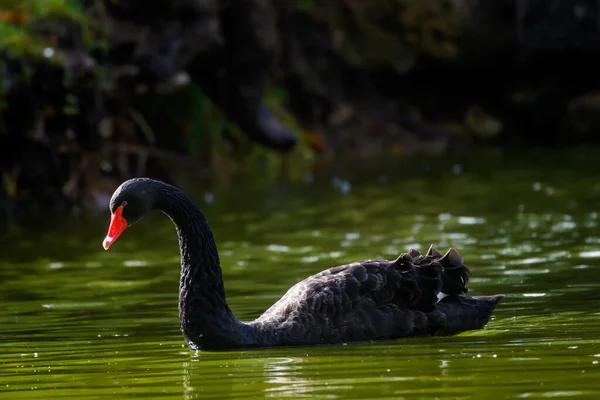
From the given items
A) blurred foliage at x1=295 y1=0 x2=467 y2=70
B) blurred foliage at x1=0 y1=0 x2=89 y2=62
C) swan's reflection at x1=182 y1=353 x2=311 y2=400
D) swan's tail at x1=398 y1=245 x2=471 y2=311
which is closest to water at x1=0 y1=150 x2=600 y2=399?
swan's reflection at x1=182 y1=353 x2=311 y2=400

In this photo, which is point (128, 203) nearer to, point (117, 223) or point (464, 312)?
point (117, 223)

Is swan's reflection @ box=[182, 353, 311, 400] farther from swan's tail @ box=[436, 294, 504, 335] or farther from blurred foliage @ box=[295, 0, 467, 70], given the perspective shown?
blurred foliage @ box=[295, 0, 467, 70]

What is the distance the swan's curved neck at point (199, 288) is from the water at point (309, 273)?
0.33ft

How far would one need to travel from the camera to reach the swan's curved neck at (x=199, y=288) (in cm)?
634

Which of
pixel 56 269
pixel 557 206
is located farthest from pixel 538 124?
pixel 56 269

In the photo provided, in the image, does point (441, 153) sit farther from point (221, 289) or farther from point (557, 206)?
point (221, 289)

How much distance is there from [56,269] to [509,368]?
5.62 metres

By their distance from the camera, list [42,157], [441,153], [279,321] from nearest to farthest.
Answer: [279,321] < [42,157] < [441,153]

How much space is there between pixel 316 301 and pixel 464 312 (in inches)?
32.0

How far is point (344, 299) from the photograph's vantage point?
256 inches

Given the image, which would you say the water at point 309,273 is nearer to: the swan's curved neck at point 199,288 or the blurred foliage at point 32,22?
the swan's curved neck at point 199,288

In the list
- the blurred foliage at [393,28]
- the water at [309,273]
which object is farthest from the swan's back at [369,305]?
the blurred foliage at [393,28]

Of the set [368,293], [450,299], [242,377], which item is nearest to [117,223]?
A: [242,377]

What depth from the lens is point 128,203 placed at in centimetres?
638
